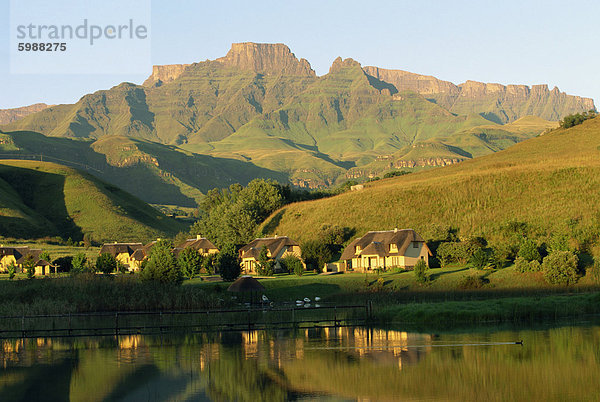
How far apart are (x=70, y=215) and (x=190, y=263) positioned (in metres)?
110

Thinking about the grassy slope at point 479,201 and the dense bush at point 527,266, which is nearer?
the dense bush at point 527,266

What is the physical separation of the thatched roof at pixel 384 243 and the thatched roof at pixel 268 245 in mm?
10027

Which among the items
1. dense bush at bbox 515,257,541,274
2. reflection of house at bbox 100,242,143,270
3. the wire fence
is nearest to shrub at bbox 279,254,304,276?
dense bush at bbox 515,257,541,274

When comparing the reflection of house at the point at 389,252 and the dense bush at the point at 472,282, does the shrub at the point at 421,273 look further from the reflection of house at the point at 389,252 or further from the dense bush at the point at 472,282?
the reflection of house at the point at 389,252

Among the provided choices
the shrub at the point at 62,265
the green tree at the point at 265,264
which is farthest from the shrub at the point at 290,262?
the shrub at the point at 62,265

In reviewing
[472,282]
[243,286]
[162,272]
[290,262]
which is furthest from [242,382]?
[290,262]

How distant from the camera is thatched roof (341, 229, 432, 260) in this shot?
247 ft

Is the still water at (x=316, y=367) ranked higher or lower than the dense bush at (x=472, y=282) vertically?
lower

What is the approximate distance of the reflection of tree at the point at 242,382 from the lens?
24.6 m

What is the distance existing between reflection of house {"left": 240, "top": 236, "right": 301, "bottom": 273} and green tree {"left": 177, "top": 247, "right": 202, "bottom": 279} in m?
Answer: 5.87

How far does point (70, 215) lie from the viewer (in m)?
181

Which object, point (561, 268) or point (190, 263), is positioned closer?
point (561, 268)

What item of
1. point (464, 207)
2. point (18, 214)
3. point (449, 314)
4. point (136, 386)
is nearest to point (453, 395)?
point (136, 386)

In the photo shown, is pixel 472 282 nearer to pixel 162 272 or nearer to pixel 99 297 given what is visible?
pixel 162 272
